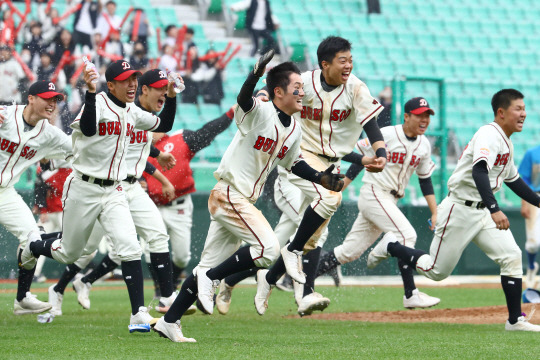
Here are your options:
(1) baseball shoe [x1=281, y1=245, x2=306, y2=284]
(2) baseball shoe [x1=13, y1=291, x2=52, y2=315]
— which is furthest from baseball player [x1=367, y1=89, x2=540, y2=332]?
(2) baseball shoe [x1=13, y1=291, x2=52, y2=315]

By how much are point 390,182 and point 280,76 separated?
3.25 m

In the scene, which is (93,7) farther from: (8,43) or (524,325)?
(524,325)

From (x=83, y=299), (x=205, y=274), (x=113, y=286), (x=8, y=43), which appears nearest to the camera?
(x=205, y=274)

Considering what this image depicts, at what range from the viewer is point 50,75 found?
1407cm

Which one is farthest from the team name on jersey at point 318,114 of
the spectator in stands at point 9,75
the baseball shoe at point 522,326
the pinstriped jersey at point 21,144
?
Answer: the spectator in stands at point 9,75

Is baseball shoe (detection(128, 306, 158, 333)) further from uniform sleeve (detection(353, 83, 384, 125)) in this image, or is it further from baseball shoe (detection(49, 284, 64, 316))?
uniform sleeve (detection(353, 83, 384, 125))

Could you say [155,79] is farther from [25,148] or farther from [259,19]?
[259,19]

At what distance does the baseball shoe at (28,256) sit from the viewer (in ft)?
26.7

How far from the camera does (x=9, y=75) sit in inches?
558

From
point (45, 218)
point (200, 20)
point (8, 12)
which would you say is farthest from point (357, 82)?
point (200, 20)

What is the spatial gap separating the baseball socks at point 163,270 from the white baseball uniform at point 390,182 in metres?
2.38

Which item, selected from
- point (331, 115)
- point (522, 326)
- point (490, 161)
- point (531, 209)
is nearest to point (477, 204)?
point (490, 161)

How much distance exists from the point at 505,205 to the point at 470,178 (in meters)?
8.46

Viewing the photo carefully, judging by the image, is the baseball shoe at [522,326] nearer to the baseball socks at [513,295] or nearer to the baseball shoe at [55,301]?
the baseball socks at [513,295]
